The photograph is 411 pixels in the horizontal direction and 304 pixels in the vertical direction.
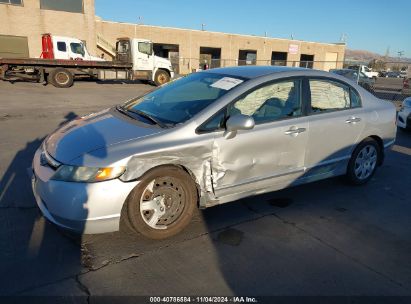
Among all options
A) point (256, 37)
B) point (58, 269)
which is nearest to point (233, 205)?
point (58, 269)

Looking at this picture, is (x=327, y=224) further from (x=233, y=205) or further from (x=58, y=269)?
(x=58, y=269)

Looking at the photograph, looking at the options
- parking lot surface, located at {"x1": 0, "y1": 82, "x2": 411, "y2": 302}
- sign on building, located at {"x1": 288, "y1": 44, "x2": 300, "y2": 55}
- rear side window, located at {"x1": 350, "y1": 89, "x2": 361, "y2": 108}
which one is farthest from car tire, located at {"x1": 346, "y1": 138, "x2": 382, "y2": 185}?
sign on building, located at {"x1": 288, "y1": 44, "x2": 300, "y2": 55}

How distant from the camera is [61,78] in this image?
17.5 metres

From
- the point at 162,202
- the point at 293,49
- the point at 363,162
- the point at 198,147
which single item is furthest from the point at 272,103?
the point at 293,49

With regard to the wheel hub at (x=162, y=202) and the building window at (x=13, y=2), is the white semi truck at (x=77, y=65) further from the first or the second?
the wheel hub at (x=162, y=202)

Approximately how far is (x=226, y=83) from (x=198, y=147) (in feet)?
3.05

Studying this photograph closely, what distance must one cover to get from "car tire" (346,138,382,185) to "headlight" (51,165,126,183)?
3.16 metres

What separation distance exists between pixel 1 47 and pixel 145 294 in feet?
90.1

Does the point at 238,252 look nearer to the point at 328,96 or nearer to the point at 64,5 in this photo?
the point at 328,96

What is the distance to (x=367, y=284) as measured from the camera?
2.66m

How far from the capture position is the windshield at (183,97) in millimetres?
3404

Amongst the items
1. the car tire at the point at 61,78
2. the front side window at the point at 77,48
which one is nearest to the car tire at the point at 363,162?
the car tire at the point at 61,78

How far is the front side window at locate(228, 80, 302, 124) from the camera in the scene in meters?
3.51

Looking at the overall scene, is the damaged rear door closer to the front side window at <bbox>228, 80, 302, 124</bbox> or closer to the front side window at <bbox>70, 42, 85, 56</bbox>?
the front side window at <bbox>228, 80, 302, 124</bbox>
